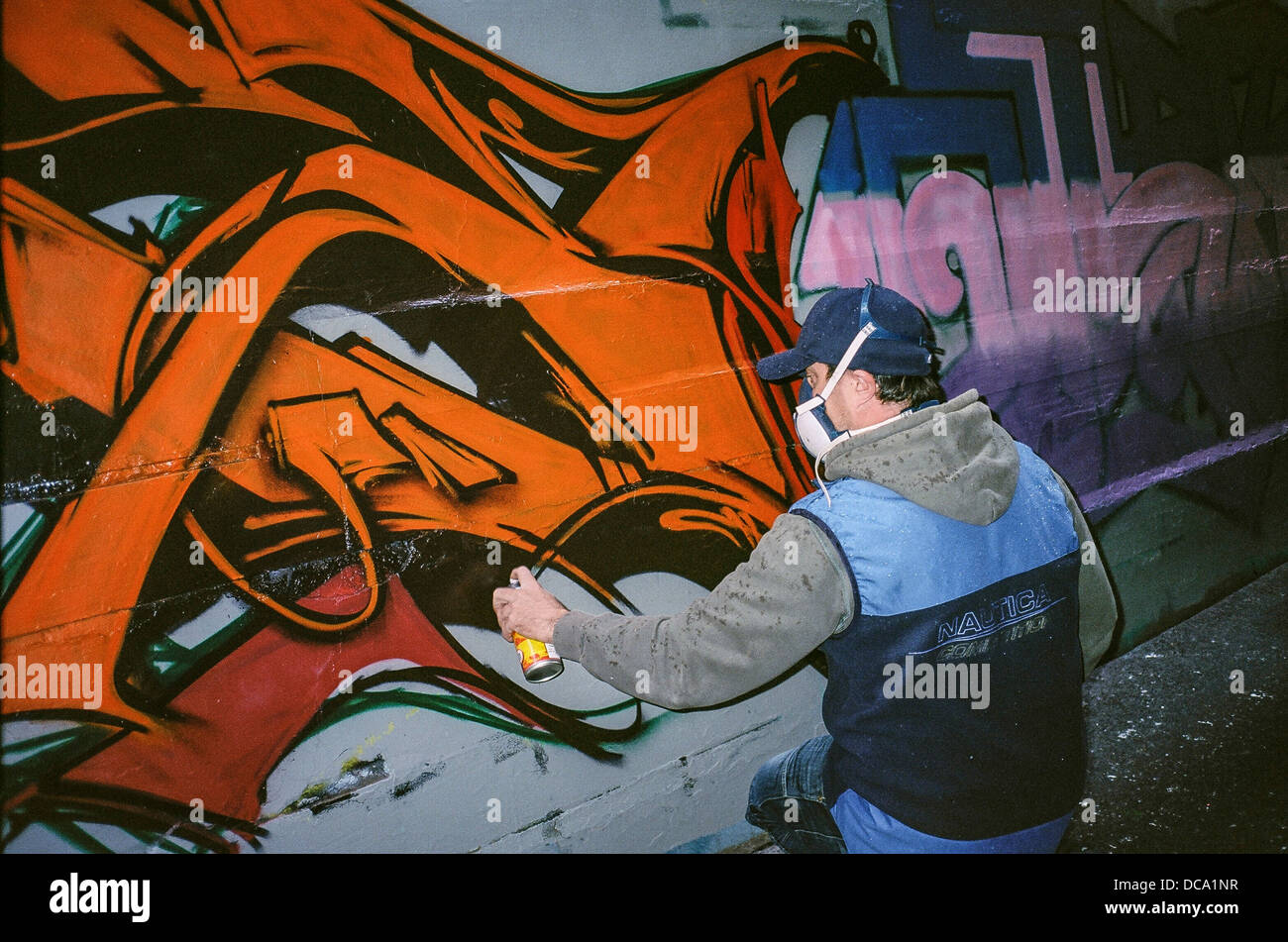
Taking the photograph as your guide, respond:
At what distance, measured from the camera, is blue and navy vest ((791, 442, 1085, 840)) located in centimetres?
184

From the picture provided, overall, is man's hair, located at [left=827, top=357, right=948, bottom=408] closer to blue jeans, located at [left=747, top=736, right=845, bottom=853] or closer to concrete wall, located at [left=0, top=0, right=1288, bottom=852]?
blue jeans, located at [left=747, top=736, right=845, bottom=853]

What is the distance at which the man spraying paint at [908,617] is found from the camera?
1843 mm

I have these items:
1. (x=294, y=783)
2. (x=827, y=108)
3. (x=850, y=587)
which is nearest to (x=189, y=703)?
(x=294, y=783)

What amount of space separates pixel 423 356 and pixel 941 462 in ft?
5.58

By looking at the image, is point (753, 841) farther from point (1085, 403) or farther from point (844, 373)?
point (1085, 403)

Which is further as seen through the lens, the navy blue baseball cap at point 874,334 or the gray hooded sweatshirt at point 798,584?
the navy blue baseball cap at point 874,334

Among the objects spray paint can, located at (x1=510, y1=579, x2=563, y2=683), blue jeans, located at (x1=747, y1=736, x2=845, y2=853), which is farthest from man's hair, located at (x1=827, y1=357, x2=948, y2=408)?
spray paint can, located at (x1=510, y1=579, x2=563, y2=683)

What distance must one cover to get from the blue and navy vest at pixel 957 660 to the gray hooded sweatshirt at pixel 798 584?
50mm

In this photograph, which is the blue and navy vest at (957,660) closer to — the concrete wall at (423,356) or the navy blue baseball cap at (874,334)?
the navy blue baseball cap at (874,334)

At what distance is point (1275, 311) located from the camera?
20.1ft

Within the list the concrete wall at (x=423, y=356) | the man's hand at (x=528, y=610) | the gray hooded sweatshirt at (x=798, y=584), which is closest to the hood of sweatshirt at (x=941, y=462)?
the gray hooded sweatshirt at (x=798, y=584)

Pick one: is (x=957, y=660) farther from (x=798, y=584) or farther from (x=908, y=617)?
(x=798, y=584)

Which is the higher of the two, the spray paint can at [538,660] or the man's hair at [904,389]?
the man's hair at [904,389]

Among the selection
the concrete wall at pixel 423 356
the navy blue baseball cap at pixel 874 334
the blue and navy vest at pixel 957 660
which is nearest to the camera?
the blue and navy vest at pixel 957 660
